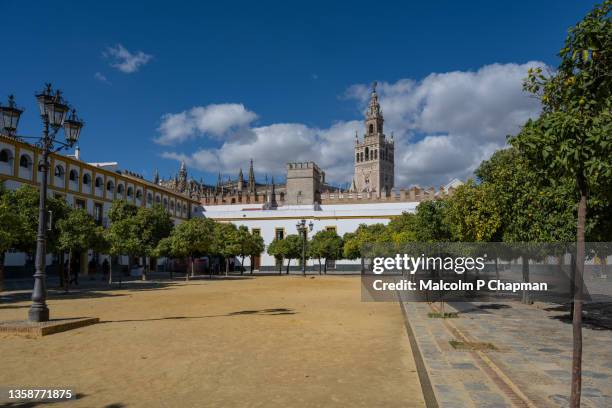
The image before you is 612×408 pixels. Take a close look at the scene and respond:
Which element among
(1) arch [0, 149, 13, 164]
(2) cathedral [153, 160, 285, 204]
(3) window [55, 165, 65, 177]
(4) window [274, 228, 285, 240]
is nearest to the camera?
A: (1) arch [0, 149, 13, 164]

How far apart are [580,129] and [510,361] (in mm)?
4376

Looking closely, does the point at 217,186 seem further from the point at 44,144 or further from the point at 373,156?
the point at 44,144

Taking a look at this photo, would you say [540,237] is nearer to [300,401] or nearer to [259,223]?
[300,401]

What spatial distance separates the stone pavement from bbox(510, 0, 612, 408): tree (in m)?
1.62

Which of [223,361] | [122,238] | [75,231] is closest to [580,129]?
[223,361]

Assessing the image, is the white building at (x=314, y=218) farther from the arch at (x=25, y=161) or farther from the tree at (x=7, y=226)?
the tree at (x=7, y=226)

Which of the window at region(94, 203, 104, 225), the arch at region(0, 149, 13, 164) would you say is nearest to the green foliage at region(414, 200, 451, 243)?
the arch at region(0, 149, 13, 164)

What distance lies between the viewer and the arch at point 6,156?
2970 cm

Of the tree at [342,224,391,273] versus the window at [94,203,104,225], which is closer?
the tree at [342,224,391,273]

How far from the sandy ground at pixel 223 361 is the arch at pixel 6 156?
2147 centimetres

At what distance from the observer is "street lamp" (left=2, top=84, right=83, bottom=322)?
33.0ft

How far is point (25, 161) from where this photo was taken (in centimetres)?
3162

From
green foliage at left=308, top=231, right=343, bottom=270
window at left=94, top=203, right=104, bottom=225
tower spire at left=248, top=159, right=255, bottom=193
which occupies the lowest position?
green foliage at left=308, top=231, right=343, bottom=270

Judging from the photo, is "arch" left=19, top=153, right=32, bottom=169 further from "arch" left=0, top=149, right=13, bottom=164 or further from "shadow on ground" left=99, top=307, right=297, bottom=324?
"shadow on ground" left=99, top=307, right=297, bottom=324
